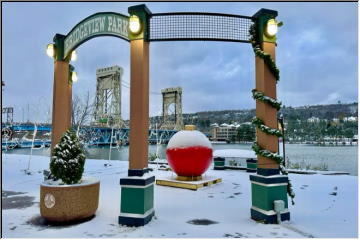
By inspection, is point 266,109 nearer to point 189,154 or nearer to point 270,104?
point 270,104

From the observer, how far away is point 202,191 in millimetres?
10148

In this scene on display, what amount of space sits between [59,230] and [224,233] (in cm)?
336

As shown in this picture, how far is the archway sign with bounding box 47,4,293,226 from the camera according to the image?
634cm

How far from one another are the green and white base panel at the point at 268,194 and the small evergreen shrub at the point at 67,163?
4.19 meters

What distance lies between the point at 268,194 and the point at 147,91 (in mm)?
3653

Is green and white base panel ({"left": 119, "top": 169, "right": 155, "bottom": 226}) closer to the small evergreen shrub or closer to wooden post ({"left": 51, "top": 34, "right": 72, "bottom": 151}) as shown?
the small evergreen shrub

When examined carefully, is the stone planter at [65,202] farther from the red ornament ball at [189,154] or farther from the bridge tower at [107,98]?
the bridge tower at [107,98]

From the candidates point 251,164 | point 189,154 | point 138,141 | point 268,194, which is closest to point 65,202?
point 138,141

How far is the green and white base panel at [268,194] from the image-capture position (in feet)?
20.8

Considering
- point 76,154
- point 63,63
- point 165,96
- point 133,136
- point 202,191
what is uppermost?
A: point 165,96

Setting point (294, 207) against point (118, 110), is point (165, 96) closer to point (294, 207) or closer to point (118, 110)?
point (118, 110)

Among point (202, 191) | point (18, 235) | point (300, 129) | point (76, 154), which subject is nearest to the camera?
point (18, 235)

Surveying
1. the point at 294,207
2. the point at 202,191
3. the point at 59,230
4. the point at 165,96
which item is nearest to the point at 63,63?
the point at 59,230

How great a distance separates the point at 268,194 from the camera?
20.9 feet
